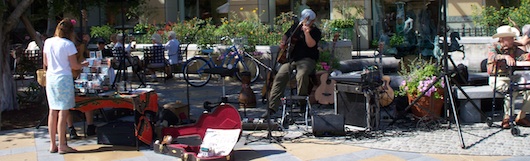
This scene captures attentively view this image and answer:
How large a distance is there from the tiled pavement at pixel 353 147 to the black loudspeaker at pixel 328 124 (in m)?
0.10

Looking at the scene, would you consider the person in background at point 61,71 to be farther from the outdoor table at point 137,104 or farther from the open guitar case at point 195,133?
the open guitar case at point 195,133

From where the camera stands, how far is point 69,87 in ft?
21.3

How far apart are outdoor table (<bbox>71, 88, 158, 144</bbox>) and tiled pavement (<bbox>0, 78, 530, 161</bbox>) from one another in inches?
9.6

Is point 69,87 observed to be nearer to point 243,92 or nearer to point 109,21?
point 243,92

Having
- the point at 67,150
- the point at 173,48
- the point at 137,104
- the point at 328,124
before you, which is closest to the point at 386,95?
the point at 328,124

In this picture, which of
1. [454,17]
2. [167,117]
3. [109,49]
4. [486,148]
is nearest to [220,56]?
[109,49]

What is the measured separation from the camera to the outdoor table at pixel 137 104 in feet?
22.0

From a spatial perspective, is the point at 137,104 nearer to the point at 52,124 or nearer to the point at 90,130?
the point at 52,124

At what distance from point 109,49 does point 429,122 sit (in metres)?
7.67

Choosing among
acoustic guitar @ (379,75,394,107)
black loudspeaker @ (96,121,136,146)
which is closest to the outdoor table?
black loudspeaker @ (96,121,136,146)

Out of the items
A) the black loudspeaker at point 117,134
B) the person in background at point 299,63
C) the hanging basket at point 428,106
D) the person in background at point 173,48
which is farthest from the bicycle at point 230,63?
the black loudspeaker at point 117,134

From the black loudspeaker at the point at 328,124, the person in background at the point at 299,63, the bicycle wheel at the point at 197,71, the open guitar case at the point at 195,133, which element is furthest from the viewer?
the bicycle wheel at the point at 197,71

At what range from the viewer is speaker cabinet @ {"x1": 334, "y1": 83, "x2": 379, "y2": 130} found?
7.45 m

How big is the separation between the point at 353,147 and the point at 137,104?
99.7 inches
